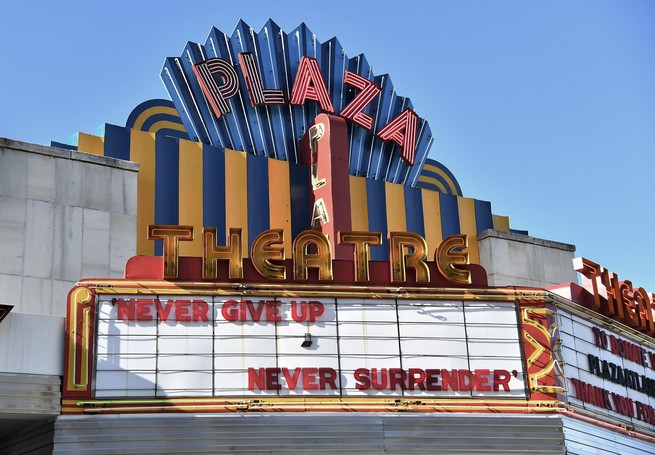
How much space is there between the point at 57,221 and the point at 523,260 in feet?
48.1

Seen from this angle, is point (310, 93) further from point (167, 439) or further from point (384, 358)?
point (167, 439)

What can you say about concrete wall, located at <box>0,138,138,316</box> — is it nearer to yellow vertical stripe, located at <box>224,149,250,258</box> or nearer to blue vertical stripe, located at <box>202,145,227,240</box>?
blue vertical stripe, located at <box>202,145,227,240</box>

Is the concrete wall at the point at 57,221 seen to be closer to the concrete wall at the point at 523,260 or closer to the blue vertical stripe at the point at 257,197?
the blue vertical stripe at the point at 257,197

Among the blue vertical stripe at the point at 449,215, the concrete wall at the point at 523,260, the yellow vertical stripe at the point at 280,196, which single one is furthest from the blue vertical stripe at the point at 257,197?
the concrete wall at the point at 523,260

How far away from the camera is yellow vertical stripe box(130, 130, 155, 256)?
27.5 metres

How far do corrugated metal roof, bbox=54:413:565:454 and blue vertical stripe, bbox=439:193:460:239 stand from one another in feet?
41.8

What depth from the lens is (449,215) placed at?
3375 cm

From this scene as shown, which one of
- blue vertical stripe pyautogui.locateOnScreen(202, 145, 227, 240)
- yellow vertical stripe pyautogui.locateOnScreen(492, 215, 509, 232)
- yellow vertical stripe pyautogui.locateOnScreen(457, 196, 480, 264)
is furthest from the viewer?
yellow vertical stripe pyautogui.locateOnScreen(492, 215, 509, 232)

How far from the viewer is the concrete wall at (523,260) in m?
33.3

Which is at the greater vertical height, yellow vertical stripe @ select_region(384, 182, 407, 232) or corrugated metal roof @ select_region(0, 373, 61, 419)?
yellow vertical stripe @ select_region(384, 182, 407, 232)

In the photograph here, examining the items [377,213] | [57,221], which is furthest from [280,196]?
[57,221]

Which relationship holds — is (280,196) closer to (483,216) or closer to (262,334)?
(483,216)

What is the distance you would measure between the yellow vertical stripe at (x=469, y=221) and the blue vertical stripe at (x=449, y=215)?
156 millimetres

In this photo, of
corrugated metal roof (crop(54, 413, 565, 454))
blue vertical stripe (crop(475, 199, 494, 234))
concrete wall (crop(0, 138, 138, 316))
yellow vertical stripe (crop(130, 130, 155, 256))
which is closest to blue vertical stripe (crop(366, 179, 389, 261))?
blue vertical stripe (crop(475, 199, 494, 234))
